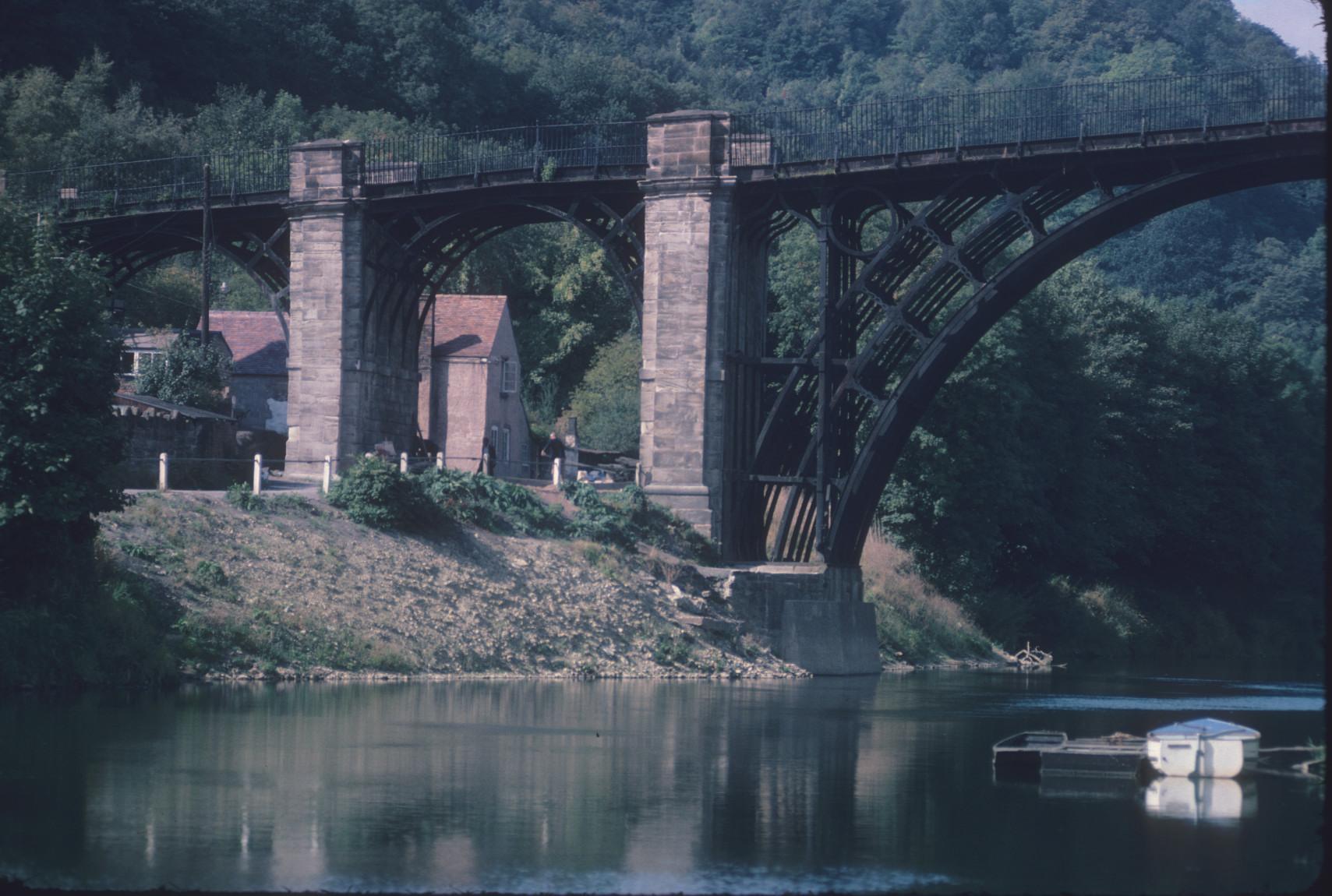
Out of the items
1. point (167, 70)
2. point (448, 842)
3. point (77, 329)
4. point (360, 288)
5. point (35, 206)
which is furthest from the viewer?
point (167, 70)

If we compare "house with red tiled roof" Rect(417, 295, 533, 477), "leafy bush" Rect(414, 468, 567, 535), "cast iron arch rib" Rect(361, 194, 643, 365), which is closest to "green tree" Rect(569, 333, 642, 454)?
"house with red tiled roof" Rect(417, 295, 533, 477)

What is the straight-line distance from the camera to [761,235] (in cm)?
5381

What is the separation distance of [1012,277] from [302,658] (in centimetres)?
2066

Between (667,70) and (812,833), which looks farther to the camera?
(667,70)

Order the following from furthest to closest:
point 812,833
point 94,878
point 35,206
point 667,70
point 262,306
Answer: point 667,70, point 262,306, point 35,206, point 812,833, point 94,878

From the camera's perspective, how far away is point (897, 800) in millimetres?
26500

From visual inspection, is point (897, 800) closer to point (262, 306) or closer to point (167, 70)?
point (262, 306)

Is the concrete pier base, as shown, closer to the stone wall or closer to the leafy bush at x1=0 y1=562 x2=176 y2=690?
the leafy bush at x1=0 y1=562 x2=176 y2=690

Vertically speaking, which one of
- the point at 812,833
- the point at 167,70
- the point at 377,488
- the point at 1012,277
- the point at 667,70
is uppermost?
the point at 667,70

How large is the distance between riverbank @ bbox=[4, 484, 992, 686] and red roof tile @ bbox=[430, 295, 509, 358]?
20.8 metres

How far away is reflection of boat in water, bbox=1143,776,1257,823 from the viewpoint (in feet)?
83.7

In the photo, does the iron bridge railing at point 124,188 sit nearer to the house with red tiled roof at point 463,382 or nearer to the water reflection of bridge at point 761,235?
the water reflection of bridge at point 761,235

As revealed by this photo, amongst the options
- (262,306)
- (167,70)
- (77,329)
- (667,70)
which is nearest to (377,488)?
(77,329)

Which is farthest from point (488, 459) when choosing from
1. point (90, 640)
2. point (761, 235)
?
point (90, 640)
